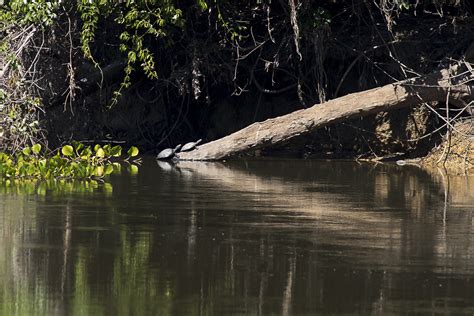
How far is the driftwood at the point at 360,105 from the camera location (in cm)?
1667

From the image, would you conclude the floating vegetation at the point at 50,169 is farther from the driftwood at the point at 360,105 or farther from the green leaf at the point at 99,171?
the driftwood at the point at 360,105

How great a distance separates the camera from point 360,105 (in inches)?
658

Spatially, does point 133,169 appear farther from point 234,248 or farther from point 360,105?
point 234,248

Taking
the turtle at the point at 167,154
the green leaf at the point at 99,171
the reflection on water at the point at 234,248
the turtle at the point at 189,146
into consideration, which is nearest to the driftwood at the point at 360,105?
the turtle at the point at 189,146

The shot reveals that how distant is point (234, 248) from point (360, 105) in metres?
8.34

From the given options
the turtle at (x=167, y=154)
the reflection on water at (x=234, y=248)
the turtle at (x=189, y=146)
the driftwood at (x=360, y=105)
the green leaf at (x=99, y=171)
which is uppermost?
the driftwood at (x=360, y=105)

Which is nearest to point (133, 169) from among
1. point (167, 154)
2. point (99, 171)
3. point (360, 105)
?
point (99, 171)

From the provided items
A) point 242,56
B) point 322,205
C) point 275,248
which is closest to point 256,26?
point 242,56

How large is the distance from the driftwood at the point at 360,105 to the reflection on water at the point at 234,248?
118 inches

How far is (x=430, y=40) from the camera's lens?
18469mm

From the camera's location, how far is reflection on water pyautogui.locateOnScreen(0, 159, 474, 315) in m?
6.84

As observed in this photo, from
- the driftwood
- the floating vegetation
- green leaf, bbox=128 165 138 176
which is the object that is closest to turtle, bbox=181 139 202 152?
the driftwood

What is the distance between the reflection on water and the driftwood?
118 inches

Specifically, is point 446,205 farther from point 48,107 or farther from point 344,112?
point 48,107
